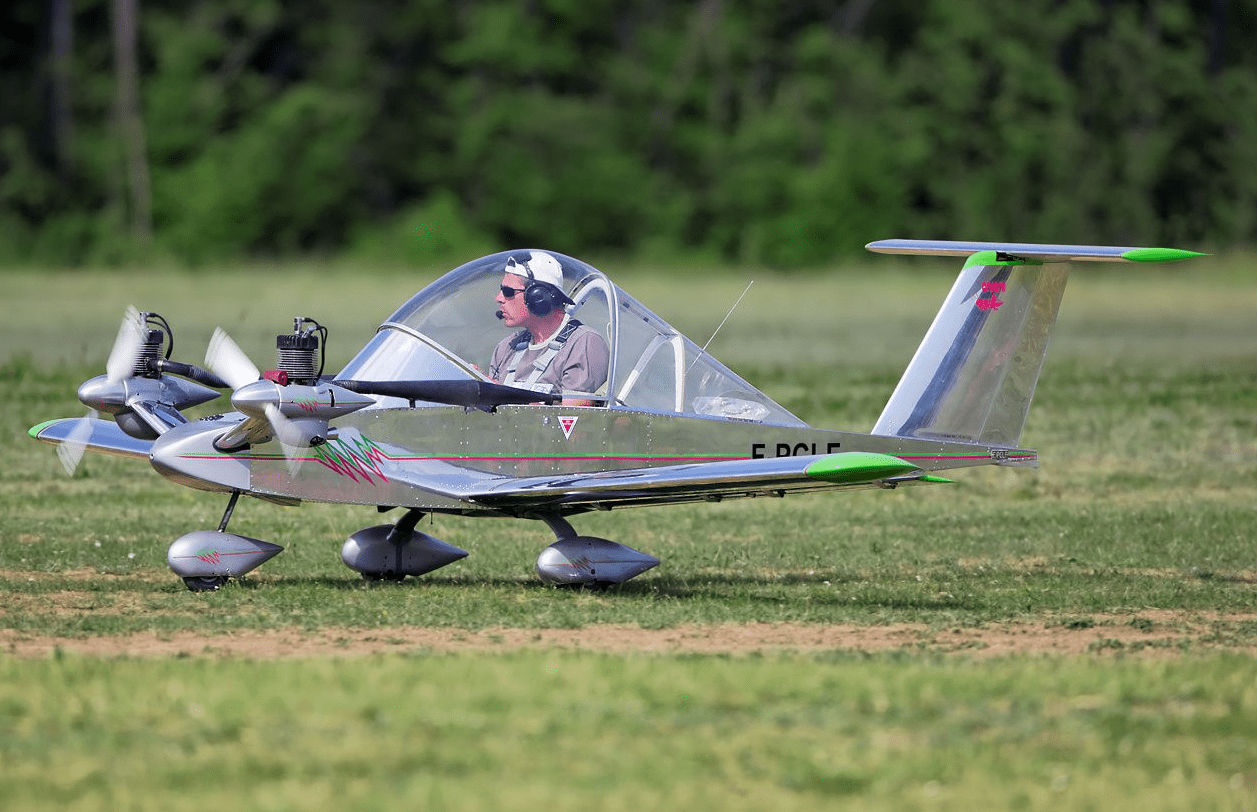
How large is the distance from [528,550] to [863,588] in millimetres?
3226

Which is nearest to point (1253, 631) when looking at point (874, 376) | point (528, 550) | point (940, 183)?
point (528, 550)

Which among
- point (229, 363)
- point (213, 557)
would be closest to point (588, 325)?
point (229, 363)

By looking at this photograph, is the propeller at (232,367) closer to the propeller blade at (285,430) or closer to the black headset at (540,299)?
the propeller blade at (285,430)

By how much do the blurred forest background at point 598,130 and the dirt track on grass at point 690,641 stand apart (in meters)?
50.4

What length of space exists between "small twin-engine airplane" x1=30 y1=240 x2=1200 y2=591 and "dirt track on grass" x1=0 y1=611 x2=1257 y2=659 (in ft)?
3.53

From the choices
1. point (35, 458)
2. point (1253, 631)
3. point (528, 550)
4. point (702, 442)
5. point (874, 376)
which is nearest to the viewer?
point (1253, 631)

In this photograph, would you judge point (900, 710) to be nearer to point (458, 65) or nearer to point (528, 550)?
point (528, 550)

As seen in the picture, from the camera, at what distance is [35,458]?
20.8 m

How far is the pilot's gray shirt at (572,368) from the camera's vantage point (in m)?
13.0

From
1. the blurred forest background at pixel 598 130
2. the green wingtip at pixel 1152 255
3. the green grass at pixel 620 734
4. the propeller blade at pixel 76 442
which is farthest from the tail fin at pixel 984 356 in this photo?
the blurred forest background at pixel 598 130

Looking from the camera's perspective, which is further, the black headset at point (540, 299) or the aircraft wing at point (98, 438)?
the aircraft wing at point (98, 438)

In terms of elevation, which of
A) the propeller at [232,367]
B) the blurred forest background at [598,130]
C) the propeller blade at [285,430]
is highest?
the blurred forest background at [598,130]

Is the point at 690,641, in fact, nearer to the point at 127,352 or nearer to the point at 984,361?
the point at 984,361

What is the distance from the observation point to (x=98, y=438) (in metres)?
13.4
